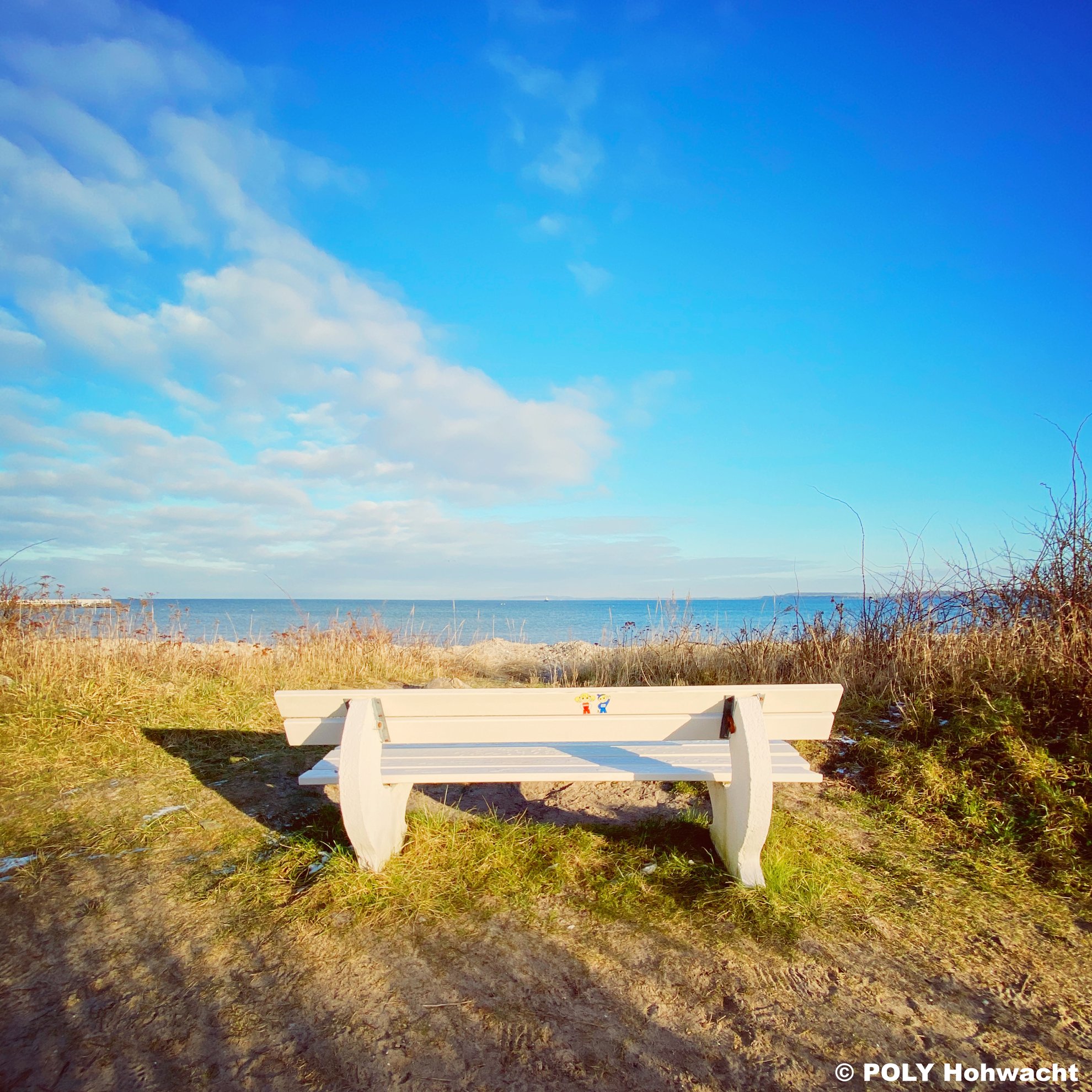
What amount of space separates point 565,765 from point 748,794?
0.73 m

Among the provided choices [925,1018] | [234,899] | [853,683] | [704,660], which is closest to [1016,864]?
[925,1018]

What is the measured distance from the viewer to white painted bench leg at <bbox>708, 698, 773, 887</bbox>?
244 centimetres

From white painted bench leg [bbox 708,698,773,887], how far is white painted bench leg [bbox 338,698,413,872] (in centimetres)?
Answer: 141

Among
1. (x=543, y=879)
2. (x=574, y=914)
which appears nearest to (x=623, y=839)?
(x=543, y=879)

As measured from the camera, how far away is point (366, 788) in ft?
8.24

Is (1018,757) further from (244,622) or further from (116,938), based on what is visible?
(244,622)

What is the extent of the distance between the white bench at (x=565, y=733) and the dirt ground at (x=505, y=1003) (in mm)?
401

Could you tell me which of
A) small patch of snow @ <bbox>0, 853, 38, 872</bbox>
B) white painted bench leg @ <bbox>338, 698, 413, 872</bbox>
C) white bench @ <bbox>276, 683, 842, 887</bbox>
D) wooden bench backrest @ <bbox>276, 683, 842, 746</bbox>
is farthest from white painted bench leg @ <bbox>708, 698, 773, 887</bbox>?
small patch of snow @ <bbox>0, 853, 38, 872</bbox>

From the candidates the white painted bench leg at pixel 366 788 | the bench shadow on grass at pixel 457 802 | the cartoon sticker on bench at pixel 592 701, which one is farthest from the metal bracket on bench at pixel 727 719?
the white painted bench leg at pixel 366 788

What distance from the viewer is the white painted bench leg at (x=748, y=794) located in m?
2.44

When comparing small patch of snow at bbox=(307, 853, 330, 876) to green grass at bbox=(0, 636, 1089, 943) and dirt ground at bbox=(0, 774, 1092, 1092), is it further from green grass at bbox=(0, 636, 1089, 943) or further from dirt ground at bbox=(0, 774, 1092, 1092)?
dirt ground at bbox=(0, 774, 1092, 1092)

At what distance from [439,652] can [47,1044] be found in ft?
27.1

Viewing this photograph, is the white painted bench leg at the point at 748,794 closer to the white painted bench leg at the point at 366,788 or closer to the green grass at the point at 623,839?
the green grass at the point at 623,839

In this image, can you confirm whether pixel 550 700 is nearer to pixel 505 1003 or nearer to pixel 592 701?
pixel 592 701
